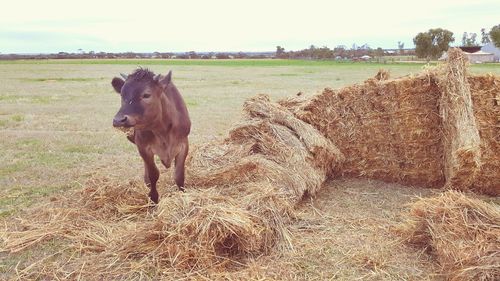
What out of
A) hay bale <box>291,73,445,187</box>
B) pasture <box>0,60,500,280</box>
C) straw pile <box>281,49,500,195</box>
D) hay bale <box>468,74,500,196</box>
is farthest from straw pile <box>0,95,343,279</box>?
hay bale <box>468,74,500,196</box>

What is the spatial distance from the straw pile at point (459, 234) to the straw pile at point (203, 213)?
1.68m

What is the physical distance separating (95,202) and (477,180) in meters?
6.42

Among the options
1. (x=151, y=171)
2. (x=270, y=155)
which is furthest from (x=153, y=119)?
(x=270, y=155)

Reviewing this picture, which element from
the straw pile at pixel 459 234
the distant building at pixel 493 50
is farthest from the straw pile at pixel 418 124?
the distant building at pixel 493 50

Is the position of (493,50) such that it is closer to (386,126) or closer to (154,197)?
(386,126)

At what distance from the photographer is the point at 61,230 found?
20.1 ft

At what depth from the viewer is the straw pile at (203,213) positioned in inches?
203

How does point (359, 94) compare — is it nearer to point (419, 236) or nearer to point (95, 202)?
point (419, 236)

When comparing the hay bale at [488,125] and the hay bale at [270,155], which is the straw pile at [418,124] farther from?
the hay bale at [270,155]

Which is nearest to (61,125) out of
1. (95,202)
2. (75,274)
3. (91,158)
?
(91,158)

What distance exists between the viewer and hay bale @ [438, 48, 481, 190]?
24.8 feet

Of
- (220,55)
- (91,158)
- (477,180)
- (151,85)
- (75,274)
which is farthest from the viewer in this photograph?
(220,55)

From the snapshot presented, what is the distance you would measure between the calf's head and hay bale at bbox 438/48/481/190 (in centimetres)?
477

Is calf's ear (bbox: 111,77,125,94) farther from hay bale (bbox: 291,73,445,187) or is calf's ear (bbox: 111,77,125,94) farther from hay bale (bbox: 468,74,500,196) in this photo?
hay bale (bbox: 468,74,500,196)
